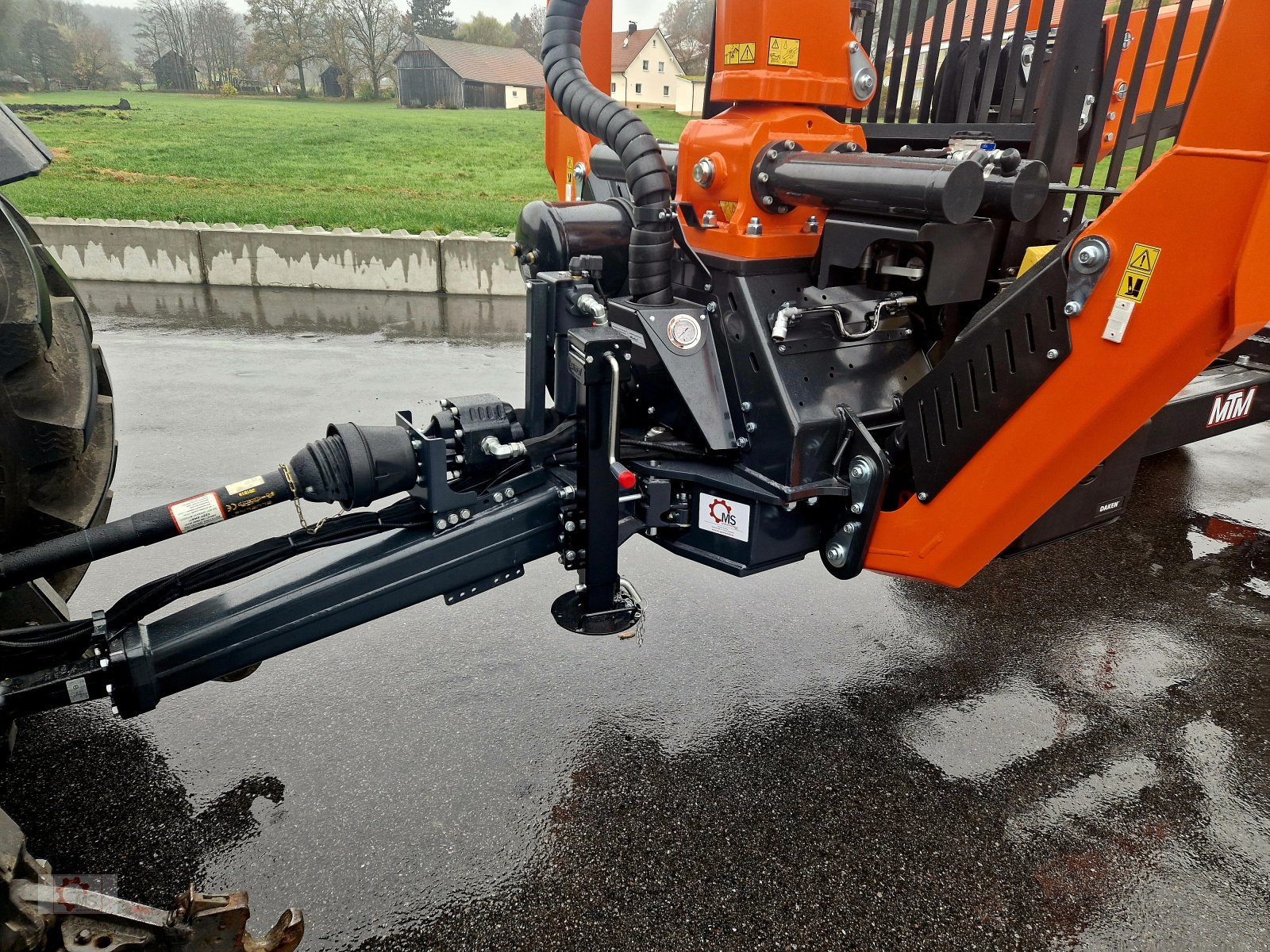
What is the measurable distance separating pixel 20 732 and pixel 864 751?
8.19 feet

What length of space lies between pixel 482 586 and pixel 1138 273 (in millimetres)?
1717

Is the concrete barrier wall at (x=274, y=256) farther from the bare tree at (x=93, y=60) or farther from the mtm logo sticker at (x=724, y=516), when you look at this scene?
the bare tree at (x=93, y=60)

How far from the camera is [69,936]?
60.7 inches

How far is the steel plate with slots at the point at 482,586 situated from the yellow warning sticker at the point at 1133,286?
157 centimetres

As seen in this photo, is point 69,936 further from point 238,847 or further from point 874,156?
point 874,156

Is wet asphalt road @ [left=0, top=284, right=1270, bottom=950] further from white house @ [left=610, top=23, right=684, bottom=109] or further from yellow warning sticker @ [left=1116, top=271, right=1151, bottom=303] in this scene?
white house @ [left=610, top=23, right=684, bottom=109]

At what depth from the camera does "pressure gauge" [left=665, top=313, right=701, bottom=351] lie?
2.50 m

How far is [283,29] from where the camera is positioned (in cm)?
4875

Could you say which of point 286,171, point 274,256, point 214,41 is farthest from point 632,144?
point 214,41

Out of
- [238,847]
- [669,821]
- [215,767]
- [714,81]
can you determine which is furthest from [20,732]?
[714,81]

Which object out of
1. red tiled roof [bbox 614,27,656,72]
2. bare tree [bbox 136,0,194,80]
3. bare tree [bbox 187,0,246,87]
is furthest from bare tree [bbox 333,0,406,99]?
red tiled roof [bbox 614,27,656,72]

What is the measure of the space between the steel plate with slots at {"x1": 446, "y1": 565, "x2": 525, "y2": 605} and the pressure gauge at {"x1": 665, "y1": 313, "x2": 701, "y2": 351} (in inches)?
30.5

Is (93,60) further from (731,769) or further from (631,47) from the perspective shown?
(731,769)

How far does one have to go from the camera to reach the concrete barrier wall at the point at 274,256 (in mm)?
8219
